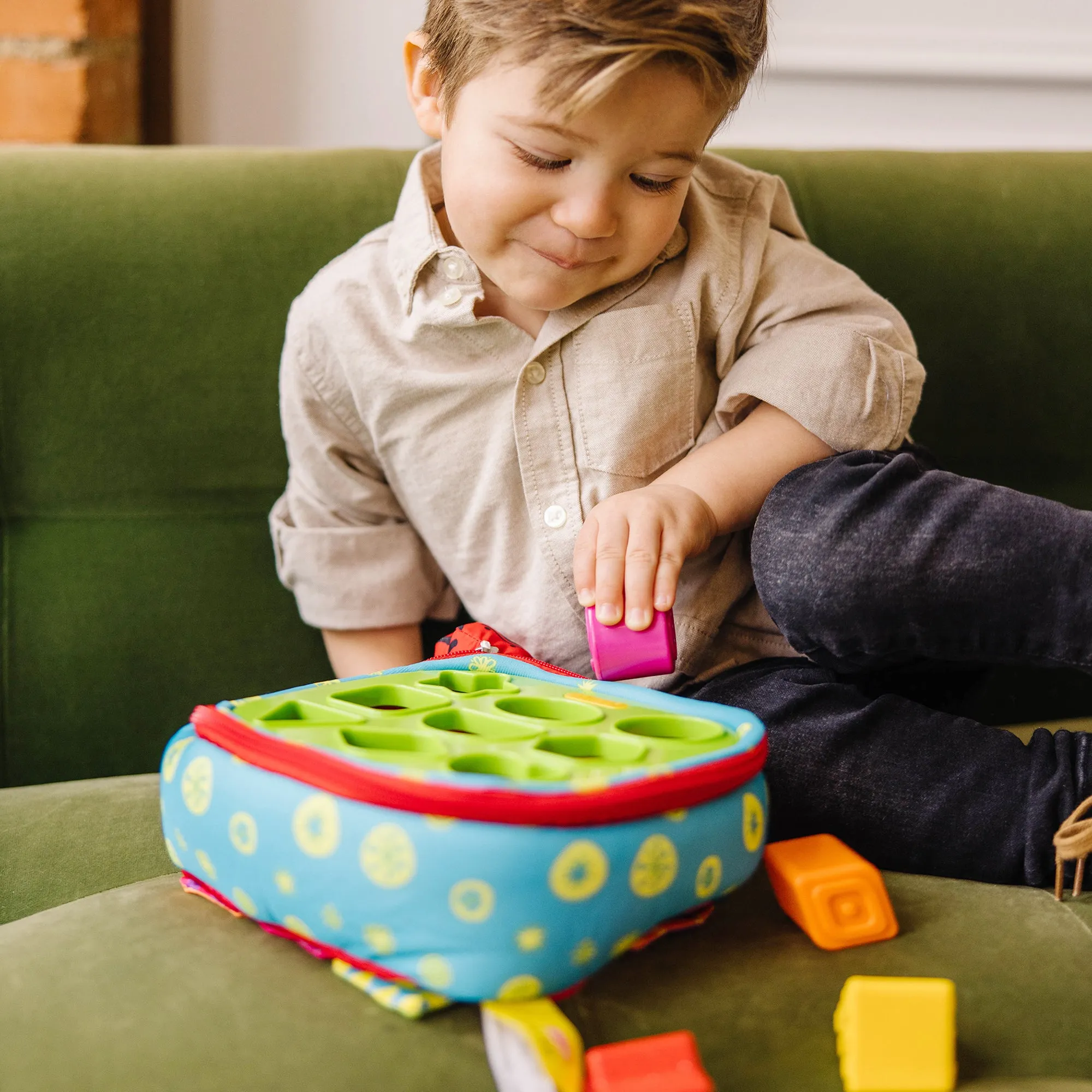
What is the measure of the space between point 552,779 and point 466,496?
0.41 m

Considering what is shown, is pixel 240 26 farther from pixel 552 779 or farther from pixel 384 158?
pixel 552 779

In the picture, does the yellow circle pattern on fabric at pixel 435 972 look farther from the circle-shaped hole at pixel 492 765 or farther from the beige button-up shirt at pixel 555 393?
the beige button-up shirt at pixel 555 393

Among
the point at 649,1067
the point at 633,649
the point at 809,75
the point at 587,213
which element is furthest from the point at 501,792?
the point at 809,75

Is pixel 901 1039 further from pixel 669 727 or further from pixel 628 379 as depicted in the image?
pixel 628 379

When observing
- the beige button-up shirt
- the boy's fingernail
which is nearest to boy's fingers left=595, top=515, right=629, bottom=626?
the boy's fingernail

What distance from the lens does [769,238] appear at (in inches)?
34.2

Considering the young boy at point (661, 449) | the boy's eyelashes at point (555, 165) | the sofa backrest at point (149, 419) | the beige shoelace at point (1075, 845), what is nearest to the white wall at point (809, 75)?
the sofa backrest at point (149, 419)

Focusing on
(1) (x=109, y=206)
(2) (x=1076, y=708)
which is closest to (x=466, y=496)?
(1) (x=109, y=206)

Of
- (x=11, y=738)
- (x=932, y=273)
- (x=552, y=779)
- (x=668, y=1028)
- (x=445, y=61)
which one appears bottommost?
(x=11, y=738)

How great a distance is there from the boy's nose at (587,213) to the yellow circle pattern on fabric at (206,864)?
0.43 metres

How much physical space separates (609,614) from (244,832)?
0.27 metres

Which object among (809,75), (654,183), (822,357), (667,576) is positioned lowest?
(667,576)

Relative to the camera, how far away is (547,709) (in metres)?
0.63

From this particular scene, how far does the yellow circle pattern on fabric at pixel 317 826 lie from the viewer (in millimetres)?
494
